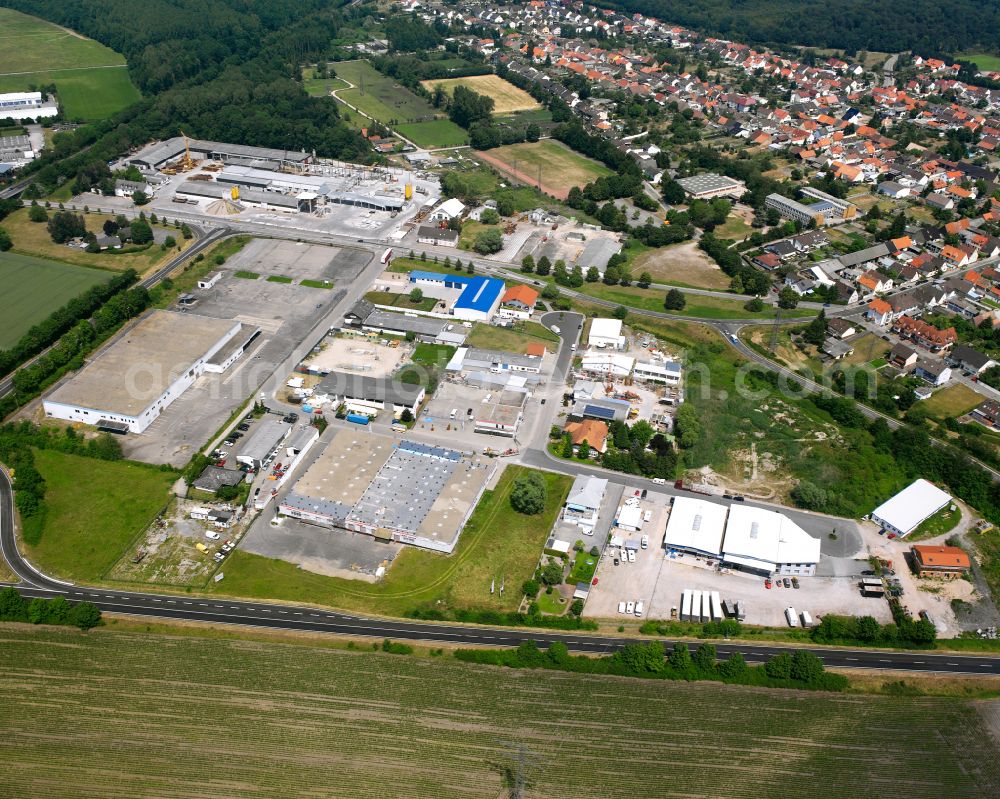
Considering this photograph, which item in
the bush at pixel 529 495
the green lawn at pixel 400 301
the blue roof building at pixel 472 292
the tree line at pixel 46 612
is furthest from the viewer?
the green lawn at pixel 400 301

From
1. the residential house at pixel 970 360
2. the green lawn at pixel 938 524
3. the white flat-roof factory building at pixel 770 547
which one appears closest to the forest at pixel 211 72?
the residential house at pixel 970 360

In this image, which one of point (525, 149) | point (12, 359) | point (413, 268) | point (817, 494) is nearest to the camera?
point (817, 494)

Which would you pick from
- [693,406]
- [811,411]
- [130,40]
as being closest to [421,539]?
[693,406]

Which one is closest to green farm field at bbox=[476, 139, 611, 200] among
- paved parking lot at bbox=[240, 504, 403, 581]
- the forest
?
the forest

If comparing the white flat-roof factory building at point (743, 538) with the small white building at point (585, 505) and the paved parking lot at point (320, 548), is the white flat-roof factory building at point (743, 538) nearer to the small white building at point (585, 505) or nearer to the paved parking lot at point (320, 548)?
the small white building at point (585, 505)

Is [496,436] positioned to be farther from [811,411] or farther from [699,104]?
[699,104]

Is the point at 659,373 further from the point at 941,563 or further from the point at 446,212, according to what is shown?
the point at 446,212
